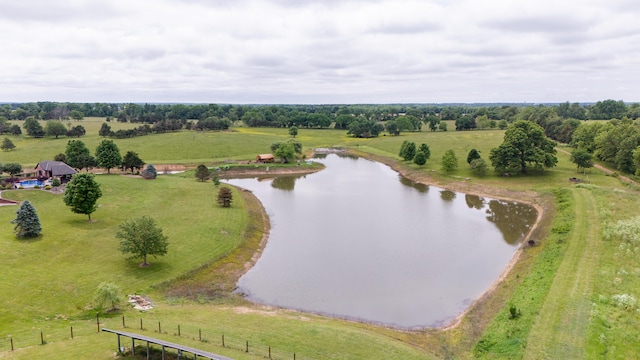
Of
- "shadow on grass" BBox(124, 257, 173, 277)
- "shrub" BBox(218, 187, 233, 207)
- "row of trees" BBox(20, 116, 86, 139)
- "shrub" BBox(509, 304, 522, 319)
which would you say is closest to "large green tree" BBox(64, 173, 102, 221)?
"shadow on grass" BBox(124, 257, 173, 277)

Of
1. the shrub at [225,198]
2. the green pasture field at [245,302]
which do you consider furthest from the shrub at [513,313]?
the shrub at [225,198]

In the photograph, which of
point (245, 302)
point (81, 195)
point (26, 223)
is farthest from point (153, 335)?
point (81, 195)

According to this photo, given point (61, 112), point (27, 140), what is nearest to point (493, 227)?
point (27, 140)

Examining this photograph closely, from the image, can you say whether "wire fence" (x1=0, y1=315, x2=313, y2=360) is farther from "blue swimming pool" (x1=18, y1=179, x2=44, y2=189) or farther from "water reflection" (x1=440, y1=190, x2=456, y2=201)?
"water reflection" (x1=440, y1=190, x2=456, y2=201)

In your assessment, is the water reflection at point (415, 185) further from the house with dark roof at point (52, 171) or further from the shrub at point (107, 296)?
the house with dark roof at point (52, 171)

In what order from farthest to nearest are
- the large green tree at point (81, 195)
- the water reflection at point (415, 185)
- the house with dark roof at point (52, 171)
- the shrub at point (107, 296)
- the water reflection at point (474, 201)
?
the water reflection at point (415, 185)
the water reflection at point (474, 201)
the house with dark roof at point (52, 171)
the large green tree at point (81, 195)
the shrub at point (107, 296)

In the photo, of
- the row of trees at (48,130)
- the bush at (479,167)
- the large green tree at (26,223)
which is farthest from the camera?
the row of trees at (48,130)
